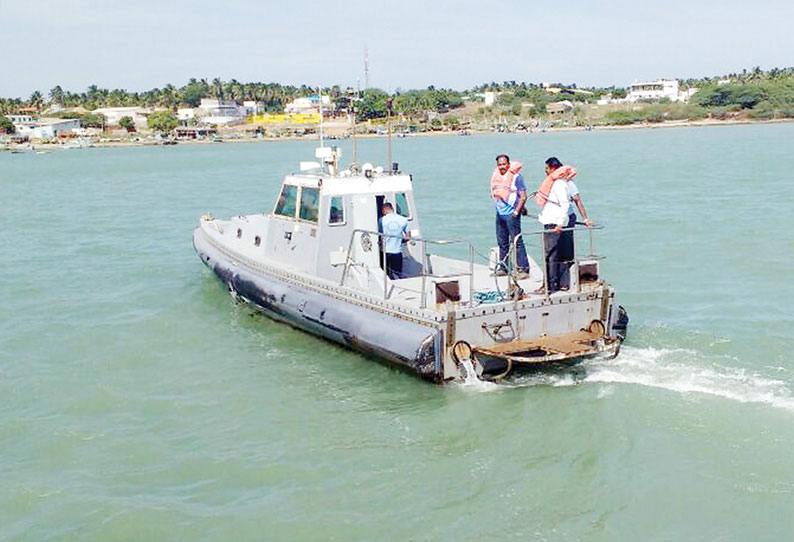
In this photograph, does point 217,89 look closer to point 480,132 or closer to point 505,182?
point 480,132

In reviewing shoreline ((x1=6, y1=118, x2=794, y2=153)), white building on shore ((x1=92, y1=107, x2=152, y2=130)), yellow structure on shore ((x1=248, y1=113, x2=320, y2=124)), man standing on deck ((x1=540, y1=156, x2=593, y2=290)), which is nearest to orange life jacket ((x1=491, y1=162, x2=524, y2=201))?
man standing on deck ((x1=540, y1=156, x2=593, y2=290))

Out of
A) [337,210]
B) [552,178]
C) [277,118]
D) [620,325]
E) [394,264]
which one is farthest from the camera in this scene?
[277,118]

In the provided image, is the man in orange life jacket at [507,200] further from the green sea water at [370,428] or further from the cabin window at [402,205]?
the green sea water at [370,428]

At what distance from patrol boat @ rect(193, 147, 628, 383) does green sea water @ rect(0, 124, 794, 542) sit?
48 centimetres

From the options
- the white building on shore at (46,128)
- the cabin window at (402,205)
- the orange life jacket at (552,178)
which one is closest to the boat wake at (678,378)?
the orange life jacket at (552,178)

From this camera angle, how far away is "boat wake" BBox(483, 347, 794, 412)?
34.9ft

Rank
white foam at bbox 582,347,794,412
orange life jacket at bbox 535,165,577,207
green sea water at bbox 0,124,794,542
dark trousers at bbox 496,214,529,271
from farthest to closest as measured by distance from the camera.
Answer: dark trousers at bbox 496,214,529,271, orange life jacket at bbox 535,165,577,207, white foam at bbox 582,347,794,412, green sea water at bbox 0,124,794,542

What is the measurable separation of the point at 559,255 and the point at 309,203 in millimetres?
4295

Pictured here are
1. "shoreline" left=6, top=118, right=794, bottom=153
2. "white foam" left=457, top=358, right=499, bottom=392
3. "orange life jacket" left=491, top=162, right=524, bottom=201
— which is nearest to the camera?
"white foam" left=457, top=358, right=499, bottom=392

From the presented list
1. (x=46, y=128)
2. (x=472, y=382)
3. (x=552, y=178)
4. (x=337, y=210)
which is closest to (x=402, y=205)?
(x=337, y=210)

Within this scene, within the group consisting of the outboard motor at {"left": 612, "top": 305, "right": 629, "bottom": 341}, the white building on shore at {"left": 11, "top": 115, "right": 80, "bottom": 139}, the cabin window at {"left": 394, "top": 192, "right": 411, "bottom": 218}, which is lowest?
the outboard motor at {"left": 612, "top": 305, "right": 629, "bottom": 341}

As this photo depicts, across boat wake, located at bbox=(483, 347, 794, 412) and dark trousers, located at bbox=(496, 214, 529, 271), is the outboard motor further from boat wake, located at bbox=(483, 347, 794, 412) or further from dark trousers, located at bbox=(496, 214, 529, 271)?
dark trousers, located at bbox=(496, 214, 529, 271)

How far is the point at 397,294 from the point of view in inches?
491

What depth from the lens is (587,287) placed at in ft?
39.1
